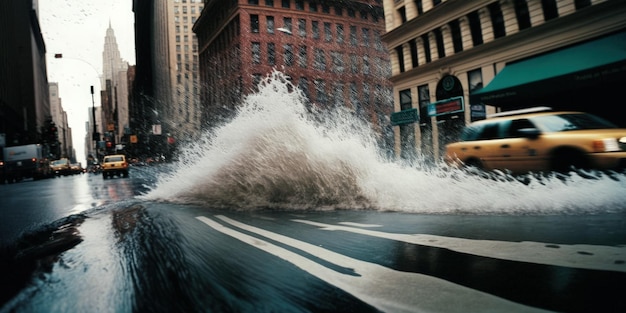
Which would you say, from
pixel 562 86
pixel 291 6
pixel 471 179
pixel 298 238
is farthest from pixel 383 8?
pixel 298 238

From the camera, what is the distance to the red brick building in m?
33.4

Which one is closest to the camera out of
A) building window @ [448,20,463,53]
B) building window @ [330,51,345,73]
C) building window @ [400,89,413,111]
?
building window @ [448,20,463,53]

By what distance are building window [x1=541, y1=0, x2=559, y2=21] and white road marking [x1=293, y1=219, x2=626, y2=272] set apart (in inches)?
755

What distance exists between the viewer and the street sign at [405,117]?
84.0ft

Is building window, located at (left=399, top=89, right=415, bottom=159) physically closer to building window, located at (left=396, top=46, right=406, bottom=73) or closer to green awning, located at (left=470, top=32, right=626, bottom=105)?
building window, located at (left=396, top=46, right=406, bottom=73)

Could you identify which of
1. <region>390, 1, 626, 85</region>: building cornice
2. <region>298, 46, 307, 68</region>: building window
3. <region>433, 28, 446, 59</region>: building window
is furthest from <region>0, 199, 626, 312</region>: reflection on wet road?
<region>298, 46, 307, 68</region>: building window

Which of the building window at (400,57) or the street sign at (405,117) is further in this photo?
the building window at (400,57)

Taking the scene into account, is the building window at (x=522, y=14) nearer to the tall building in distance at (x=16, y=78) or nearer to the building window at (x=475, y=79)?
the building window at (x=475, y=79)

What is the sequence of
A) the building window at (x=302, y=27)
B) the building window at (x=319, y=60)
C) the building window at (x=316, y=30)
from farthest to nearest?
the building window at (x=302, y=27) < the building window at (x=316, y=30) < the building window at (x=319, y=60)

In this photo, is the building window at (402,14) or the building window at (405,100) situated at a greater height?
the building window at (402,14)

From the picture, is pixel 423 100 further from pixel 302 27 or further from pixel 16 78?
pixel 16 78

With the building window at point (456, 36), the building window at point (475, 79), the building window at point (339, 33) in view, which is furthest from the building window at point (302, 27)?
the building window at point (475, 79)

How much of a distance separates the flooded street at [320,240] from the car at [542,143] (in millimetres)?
482

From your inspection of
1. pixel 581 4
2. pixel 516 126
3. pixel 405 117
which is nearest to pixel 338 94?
pixel 405 117
